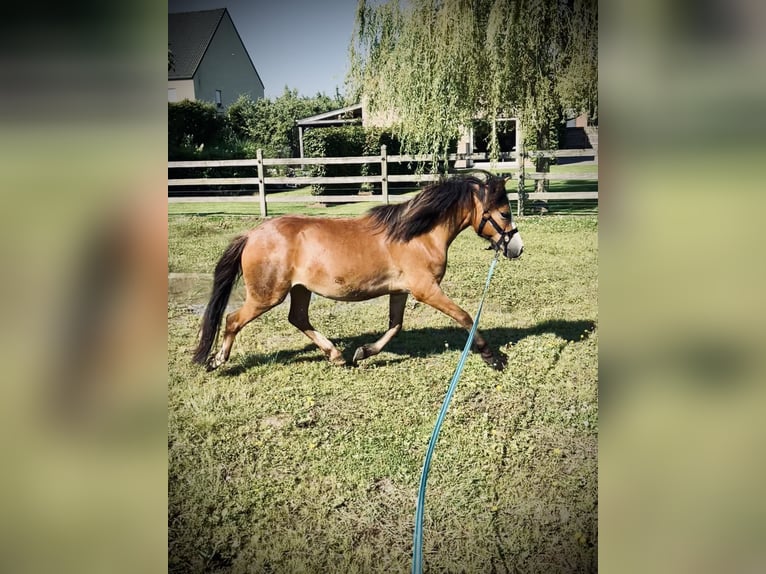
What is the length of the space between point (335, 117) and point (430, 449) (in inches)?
67.3

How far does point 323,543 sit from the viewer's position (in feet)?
8.64

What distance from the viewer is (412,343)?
2893 millimetres

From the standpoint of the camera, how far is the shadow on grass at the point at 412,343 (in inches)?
112

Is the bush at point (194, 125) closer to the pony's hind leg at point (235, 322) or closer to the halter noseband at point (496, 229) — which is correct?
the pony's hind leg at point (235, 322)

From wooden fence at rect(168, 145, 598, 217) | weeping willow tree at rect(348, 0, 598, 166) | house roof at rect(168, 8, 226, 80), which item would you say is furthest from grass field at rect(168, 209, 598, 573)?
house roof at rect(168, 8, 226, 80)

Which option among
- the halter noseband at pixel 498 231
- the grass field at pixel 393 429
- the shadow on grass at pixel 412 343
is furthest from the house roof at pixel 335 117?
the shadow on grass at pixel 412 343

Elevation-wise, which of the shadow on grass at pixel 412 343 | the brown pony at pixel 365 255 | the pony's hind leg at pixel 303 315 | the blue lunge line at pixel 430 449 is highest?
the brown pony at pixel 365 255

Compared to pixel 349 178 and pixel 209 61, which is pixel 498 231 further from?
pixel 209 61

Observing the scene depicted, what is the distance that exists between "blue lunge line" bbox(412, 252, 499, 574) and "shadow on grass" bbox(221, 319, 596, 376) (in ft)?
0.22

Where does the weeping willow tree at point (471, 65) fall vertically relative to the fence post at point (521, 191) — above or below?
above

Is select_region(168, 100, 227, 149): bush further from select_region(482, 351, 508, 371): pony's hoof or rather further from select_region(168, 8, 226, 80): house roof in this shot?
select_region(482, 351, 508, 371): pony's hoof

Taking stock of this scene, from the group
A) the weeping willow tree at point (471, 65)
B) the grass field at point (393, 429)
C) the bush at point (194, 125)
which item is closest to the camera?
the weeping willow tree at point (471, 65)
